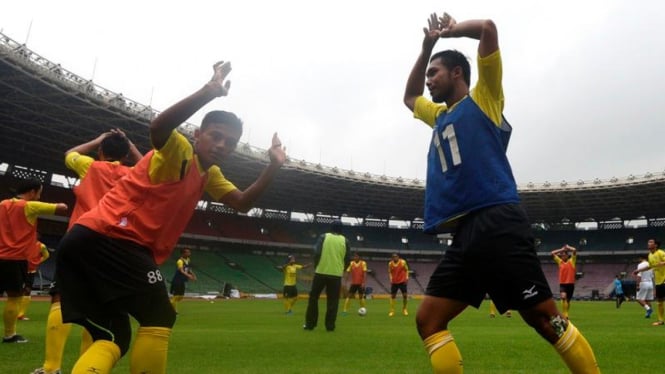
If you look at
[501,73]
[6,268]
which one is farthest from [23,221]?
[501,73]

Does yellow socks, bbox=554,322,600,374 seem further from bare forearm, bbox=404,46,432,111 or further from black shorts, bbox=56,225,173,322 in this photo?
black shorts, bbox=56,225,173,322

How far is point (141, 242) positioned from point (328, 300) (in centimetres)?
752

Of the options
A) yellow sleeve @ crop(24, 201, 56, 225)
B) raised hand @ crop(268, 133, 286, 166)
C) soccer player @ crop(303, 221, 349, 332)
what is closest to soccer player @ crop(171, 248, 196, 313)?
soccer player @ crop(303, 221, 349, 332)

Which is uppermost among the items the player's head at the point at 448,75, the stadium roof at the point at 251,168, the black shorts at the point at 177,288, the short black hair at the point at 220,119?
the stadium roof at the point at 251,168

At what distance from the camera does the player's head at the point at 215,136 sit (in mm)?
3145

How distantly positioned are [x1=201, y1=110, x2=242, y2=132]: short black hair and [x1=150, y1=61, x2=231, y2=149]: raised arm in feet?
0.85

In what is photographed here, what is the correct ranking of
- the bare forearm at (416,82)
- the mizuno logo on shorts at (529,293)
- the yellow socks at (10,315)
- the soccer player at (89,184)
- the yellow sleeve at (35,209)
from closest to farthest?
the mizuno logo on shorts at (529,293) < the bare forearm at (416,82) < the soccer player at (89,184) < the yellow sleeve at (35,209) < the yellow socks at (10,315)

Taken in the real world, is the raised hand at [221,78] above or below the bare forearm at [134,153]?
above

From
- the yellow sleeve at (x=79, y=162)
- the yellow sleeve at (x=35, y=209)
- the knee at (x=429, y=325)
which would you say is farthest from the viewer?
the yellow sleeve at (x=35, y=209)

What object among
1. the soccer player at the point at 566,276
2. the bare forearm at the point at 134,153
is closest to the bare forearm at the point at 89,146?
the bare forearm at the point at 134,153

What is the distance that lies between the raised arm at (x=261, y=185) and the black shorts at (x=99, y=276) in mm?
865

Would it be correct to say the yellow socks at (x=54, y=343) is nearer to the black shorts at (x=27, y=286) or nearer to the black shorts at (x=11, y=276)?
the black shorts at (x=11, y=276)

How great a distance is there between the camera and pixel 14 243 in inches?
287

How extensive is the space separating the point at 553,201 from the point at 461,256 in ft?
163
